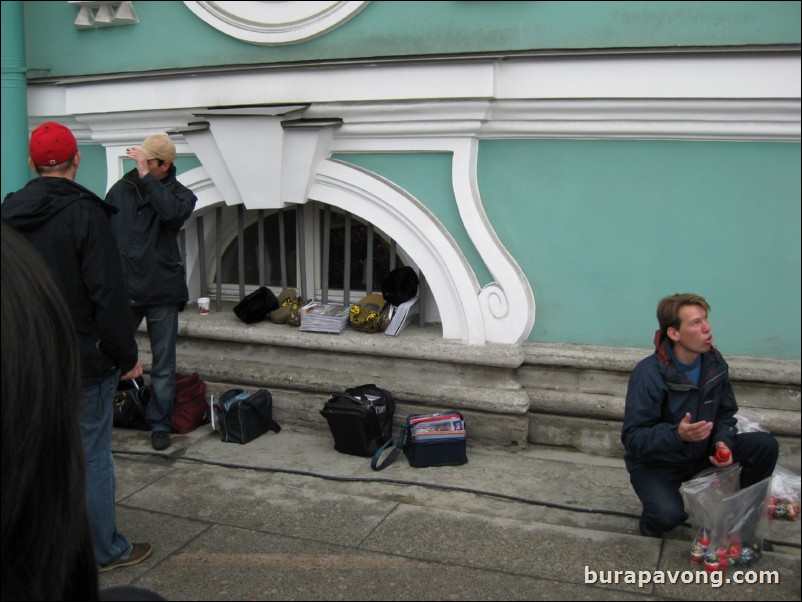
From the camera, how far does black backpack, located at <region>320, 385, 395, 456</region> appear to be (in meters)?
5.12

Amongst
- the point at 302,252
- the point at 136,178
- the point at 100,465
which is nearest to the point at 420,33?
the point at 302,252

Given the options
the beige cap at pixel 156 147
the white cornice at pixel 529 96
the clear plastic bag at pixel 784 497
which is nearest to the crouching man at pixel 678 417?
the clear plastic bag at pixel 784 497

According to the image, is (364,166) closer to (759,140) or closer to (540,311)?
(540,311)

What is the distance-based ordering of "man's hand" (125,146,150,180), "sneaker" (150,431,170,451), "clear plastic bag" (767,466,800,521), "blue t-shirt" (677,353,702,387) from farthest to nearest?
"sneaker" (150,431,170,451) < "man's hand" (125,146,150,180) < "clear plastic bag" (767,466,800,521) < "blue t-shirt" (677,353,702,387)

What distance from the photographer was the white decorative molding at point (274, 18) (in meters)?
5.57

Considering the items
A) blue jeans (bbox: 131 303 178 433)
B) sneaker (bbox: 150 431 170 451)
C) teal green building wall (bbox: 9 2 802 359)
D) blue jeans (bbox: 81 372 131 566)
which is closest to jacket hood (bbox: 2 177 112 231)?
blue jeans (bbox: 81 372 131 566)

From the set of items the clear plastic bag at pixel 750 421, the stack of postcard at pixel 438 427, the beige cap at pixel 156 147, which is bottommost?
the stack of postcard at pixel 438 427

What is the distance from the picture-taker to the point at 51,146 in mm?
3795

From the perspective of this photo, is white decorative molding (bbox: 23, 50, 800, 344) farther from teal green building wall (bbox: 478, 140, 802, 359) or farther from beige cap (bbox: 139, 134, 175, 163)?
beige cap (bbox: 139, 134, 175, 163)

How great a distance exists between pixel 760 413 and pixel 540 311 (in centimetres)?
136

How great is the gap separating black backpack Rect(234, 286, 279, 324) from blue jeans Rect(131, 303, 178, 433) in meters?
0.56

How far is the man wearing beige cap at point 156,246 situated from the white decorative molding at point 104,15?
4.23 ft

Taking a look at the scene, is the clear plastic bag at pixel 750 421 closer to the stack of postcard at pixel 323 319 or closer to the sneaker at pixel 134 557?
the stack of postcard at pixel 323 319

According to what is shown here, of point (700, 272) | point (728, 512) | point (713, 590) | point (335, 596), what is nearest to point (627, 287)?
point (700, 272)
